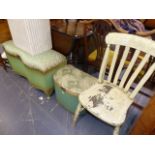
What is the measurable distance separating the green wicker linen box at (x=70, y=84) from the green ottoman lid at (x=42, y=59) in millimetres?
107

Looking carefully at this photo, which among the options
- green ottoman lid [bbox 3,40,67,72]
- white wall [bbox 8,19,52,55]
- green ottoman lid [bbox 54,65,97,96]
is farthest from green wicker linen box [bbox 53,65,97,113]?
white wall [bbox 8,19,52,55]

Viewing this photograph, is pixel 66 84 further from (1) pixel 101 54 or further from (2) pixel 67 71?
(1) pixel 101 54

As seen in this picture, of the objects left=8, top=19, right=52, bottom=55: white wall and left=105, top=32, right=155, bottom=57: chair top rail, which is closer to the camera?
left=105, top=32, right=155, bottom=57: chair top rail

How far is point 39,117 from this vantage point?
174cm

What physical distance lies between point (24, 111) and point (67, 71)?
27.3 inches

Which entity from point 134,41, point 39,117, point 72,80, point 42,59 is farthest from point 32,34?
point 134,41

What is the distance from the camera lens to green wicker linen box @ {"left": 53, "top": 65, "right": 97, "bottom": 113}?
1502 millimetres

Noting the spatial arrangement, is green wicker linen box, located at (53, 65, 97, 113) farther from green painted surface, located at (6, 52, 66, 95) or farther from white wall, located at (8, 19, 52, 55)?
white wall, located at (8, 19, 52, 55)

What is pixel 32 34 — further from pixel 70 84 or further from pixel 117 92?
pixel 117 92

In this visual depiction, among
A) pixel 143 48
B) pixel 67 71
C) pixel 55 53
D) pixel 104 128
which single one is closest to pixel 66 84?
pixel 67 71

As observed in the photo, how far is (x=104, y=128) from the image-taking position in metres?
1.63

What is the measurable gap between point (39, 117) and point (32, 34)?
907 millimetres

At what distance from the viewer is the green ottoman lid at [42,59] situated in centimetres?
165

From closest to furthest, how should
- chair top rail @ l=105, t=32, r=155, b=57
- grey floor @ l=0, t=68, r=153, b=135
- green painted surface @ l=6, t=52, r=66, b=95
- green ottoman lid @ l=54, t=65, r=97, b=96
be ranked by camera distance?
chair top rail @ l=105, t=32, r=155, b=57 → green ottoman lid @ l=54, t=65, r=97, b=96 → grey floor @ l=0, t=68, r=153, b=135 → green painted surface @ l=6, t=52, r=66, b=95
